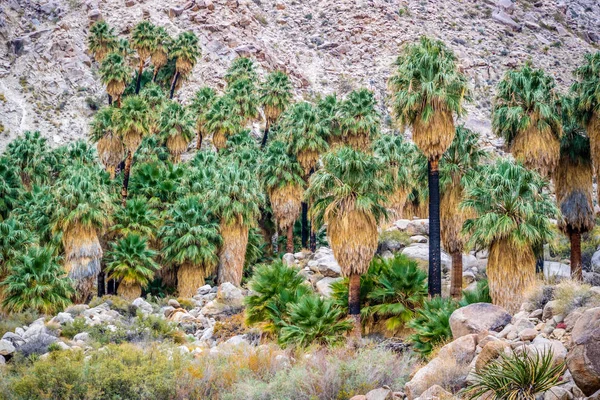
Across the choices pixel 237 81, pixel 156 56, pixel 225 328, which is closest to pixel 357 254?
pixel 225 328

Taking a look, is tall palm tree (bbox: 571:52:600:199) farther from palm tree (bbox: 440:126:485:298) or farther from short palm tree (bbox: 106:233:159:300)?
short palm tree (bbox: 106:233:159:300)

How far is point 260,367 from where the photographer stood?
18.1 meters

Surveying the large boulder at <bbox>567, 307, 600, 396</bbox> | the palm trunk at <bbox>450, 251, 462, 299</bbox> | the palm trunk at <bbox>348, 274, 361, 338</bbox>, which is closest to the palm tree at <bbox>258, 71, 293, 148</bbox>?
the palm trunk at <bbox>450, 251, 462, 299</bbox>

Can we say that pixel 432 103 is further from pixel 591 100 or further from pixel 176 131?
pixel 176 131

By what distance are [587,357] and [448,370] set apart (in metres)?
3.51

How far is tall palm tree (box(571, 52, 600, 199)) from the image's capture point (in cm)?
2672

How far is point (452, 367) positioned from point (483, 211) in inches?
395

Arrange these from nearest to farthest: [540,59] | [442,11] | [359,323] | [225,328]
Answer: [359,323] < [225,328] < [540,59] < [442,11]

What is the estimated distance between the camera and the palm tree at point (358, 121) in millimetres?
43562

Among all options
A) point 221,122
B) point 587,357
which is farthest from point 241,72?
point 587,357

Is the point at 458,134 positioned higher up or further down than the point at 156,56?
further down

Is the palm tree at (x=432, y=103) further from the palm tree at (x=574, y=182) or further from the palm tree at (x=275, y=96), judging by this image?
the palm tree at (x=275, y=96)

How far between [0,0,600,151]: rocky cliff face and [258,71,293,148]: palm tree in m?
16.2

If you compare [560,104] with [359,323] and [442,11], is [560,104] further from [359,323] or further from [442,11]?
[442,11]
